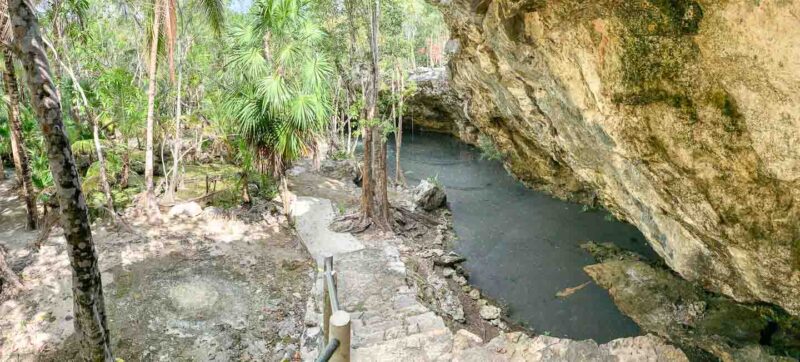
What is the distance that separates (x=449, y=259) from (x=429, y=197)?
3.50 m

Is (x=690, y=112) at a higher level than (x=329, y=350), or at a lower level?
higher

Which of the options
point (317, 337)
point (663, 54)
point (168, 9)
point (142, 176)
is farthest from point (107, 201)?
point (663, 54)

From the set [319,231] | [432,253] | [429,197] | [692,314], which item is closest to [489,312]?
[432,253]

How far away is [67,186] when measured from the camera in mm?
3568

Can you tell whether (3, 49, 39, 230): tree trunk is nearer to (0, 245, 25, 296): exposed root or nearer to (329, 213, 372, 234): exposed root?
(0, 245, 25, 296): exposed root

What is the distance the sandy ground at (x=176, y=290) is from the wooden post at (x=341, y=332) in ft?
9.19

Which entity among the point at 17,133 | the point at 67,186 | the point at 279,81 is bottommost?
the point at 17,133

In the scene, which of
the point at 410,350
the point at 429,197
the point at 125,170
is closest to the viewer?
the point at 410,350

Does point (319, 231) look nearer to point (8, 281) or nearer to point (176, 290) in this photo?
point (176, 290)

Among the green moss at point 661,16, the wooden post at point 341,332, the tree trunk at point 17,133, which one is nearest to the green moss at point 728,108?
the green moss at point 661,16

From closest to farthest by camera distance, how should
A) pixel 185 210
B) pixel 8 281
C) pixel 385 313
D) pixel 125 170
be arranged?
pixel 385 313 < pixel 8 281 < pixel 185 210 < pixel 125 170

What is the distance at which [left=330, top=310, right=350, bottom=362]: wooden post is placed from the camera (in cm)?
325

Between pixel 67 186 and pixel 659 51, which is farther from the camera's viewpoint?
pixel 659 51

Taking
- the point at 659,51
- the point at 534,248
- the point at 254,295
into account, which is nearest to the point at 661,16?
the point at 659,51
